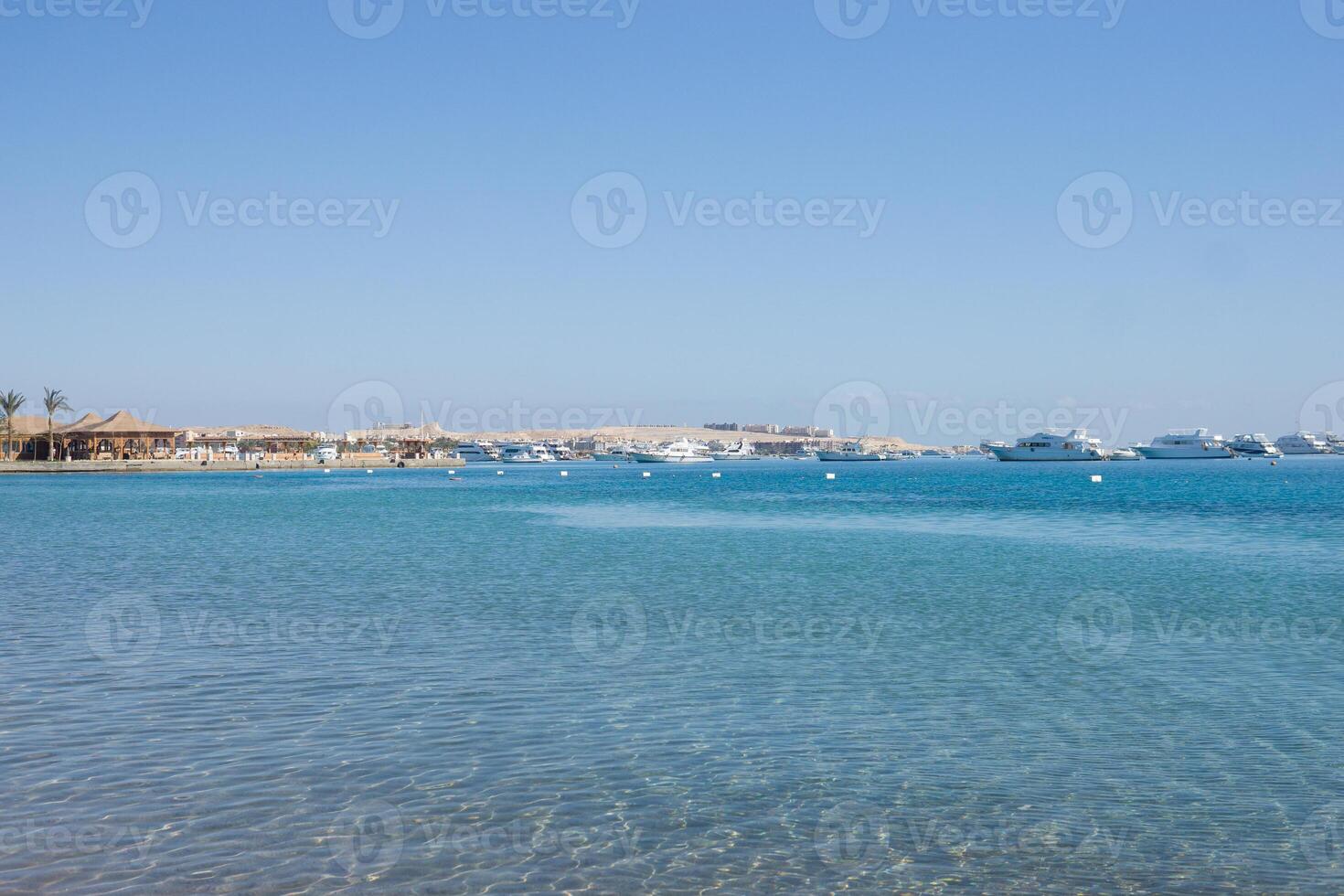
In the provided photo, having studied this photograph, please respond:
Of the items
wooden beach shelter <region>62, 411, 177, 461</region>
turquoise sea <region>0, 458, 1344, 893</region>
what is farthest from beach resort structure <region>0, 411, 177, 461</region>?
turquoise sea <region>0, 458, 1344, 893</region>

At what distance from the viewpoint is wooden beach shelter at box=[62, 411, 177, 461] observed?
477ft

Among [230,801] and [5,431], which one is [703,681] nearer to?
[230,801]

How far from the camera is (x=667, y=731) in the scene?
40.6 feet

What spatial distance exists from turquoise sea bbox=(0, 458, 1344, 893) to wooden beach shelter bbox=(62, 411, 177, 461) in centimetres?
13060

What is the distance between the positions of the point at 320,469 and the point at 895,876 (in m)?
175

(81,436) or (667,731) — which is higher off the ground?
(81,436)

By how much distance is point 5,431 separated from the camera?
140500 mm

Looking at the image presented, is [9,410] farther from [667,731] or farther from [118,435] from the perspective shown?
[667,731]

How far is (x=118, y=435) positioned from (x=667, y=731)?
492 feet

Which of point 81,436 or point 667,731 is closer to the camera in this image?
point 667,731

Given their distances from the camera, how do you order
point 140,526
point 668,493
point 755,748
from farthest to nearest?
1. point 668,493
2. point 140,526
3. point 755,748

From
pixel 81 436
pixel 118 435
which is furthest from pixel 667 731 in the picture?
pixel 81 436

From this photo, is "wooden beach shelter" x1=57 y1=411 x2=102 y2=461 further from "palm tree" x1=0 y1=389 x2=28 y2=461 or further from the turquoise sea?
the turquoise sea

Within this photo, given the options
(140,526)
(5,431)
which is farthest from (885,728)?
(5,431)
